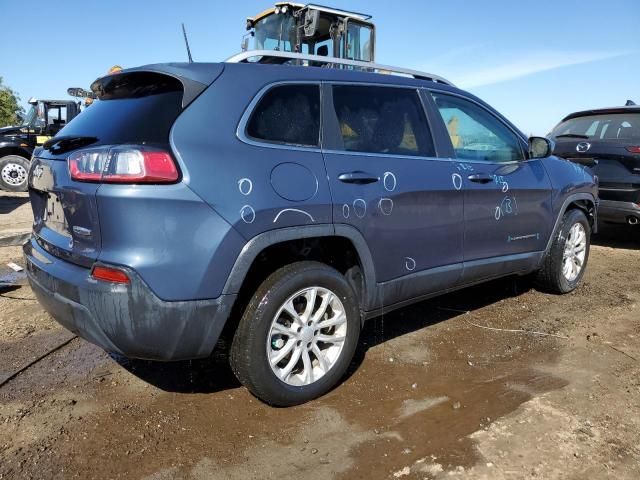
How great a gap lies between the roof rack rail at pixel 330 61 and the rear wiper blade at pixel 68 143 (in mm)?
826

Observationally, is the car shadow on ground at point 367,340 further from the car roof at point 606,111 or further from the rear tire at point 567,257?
the car roof at point 606,111

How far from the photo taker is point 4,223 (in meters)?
8.56

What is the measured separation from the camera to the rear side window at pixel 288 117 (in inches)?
107

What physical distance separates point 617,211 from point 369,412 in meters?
5.08

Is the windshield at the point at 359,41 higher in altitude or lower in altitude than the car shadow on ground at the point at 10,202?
higher

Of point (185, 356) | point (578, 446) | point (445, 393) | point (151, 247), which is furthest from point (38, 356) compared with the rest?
point (578, 446)

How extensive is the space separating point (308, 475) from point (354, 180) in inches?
59.6

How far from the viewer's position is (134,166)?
2.35 m

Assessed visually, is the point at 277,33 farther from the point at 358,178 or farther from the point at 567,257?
the point at 358,178

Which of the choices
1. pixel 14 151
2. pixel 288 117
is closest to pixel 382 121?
pixel 288 117

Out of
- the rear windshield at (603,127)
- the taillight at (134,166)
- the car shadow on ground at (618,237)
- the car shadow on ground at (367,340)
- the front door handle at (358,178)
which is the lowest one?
the car shadow on ground at (618,237)

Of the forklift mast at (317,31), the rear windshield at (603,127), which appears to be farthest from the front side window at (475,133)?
the forklift mast at (317,31)

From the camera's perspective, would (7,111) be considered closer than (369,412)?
No

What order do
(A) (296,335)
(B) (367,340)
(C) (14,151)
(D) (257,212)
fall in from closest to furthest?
(D) (257,212), (A) (296,335), (B) (367,340), (C) (14,151)
